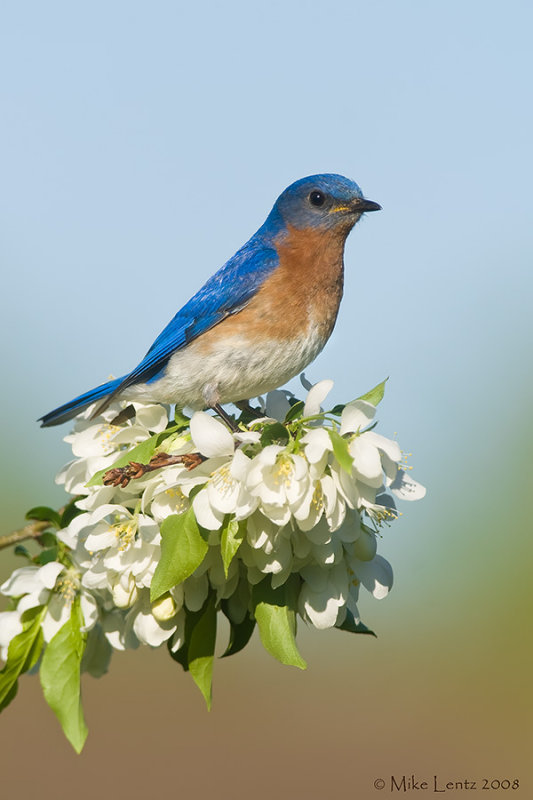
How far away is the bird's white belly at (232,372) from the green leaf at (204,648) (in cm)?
161

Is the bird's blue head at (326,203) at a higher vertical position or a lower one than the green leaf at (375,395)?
higher

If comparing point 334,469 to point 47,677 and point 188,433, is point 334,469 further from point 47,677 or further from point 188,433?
point 47,677

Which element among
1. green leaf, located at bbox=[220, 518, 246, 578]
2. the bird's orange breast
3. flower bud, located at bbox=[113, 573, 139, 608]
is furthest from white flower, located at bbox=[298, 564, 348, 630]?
the bird's orange breast

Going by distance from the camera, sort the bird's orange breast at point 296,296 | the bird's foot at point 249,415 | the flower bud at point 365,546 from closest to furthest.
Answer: the flower bud at point 365,546 < the bird's foot at point 249,415 < the bird's orange breast at point 296,296

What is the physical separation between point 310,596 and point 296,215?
8.76 feet

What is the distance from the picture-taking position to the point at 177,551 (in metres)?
2.34

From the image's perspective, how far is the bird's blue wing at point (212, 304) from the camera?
14.0 feet

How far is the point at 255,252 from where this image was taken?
4.59 meters

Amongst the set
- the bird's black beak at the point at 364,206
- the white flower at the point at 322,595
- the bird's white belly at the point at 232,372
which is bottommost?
the white flower at the point at 322,595

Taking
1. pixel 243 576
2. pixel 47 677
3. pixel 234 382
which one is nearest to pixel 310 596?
pixel 243 576

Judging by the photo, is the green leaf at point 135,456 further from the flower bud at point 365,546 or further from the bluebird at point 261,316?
the bluebird at point 261,316

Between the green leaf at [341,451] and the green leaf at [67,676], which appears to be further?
the green leaf at [67,676]

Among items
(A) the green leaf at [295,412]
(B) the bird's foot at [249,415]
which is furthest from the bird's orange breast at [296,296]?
(A) the green leaf at [295,412]

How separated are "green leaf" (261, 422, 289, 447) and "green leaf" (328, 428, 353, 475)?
201mm
